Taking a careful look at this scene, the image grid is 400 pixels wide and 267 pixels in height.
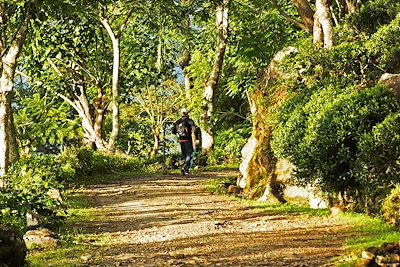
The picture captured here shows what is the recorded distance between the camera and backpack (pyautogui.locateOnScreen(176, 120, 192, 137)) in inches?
796

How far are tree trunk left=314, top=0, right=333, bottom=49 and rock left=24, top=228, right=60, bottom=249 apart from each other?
24.5ft

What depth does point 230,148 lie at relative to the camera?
87.4ft

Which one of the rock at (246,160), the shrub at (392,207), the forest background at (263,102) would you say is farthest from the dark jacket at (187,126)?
the shrub at (392,207)

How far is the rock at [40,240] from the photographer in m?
8.86

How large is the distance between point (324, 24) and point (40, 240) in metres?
8.14

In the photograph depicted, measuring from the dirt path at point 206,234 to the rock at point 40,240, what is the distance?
0.61 metres

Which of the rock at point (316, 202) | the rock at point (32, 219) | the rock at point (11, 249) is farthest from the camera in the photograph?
the rock at point (316, 202)

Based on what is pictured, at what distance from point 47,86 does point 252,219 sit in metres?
22.8

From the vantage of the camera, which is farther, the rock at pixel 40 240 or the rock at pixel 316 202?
the rock at pixel 316 202

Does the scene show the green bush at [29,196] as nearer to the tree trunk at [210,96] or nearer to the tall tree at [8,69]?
the tall tree at [8,69]

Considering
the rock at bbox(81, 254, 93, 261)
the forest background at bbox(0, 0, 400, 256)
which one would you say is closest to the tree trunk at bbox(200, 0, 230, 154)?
the forest background at bbox(0, 0, 400, 256)

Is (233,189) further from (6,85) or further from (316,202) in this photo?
(6,85)

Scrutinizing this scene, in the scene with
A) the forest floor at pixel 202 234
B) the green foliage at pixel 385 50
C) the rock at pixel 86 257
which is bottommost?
the rock at pixel 86 257

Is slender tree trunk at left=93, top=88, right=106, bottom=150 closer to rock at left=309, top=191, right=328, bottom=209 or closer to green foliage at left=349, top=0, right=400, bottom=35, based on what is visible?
green foliage at left=349, top=0, right=400, bottom=35
